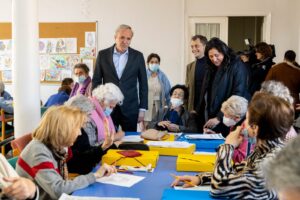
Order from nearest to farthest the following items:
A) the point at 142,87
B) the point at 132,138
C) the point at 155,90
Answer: the point at 132,138 → the point at 142,87 → the point at 155,90

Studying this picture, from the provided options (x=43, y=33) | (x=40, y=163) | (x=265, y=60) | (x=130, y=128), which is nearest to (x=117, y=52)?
(x=130, y=128)

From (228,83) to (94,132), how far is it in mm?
1333

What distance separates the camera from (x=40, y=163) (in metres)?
1.86

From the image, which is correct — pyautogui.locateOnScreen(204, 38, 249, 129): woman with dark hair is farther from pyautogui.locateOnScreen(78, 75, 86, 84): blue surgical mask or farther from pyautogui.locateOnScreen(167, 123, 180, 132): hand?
pyautogui.locateOnScreen(78, 75, 86, 84): blue surgical mask

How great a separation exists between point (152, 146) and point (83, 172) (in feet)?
1.89

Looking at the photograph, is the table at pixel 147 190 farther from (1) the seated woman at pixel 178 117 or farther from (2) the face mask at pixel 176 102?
(2) the face mask at pixel 176 102

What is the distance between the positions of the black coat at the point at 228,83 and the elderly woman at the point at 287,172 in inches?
103

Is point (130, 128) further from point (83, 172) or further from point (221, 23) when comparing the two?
point (221, 23)

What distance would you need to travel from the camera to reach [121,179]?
205 cm

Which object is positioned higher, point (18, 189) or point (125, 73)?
point (125, 73)

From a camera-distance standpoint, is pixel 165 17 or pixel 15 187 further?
pixel 165 17

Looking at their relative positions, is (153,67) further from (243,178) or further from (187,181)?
(243,178)

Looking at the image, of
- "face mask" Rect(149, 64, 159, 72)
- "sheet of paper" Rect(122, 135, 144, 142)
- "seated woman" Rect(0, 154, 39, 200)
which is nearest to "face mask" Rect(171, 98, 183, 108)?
"sheet of paper" Rect(122, 135, 144, 142)

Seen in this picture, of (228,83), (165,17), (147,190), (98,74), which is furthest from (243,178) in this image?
(165,17)
